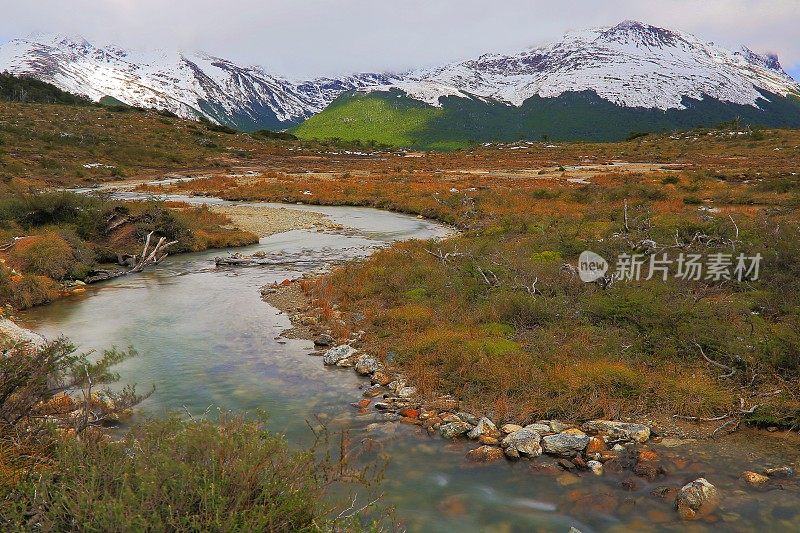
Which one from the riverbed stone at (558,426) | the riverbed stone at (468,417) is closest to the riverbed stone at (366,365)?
the riverbed stone at (468,417)

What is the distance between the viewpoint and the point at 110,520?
364cm

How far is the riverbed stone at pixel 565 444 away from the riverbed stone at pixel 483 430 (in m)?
0.77

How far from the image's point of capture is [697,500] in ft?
20.5

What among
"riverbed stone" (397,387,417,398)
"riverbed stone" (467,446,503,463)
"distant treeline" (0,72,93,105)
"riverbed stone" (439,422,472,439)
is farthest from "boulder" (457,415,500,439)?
"distant treeline" (0,72,93,105)

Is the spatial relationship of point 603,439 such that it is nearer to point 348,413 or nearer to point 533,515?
point 533,515

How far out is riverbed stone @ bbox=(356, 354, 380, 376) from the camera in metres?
10.5

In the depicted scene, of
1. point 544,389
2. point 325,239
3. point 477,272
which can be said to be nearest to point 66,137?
point 325,239

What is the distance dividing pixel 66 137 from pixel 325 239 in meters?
58.3

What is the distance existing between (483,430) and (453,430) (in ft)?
1.55

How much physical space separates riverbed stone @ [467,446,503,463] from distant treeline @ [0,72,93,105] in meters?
118

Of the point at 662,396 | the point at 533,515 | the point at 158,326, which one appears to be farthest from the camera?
the point at 158,326

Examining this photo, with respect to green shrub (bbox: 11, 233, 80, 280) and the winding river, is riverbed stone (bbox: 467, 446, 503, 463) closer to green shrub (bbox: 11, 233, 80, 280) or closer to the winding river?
the winding river

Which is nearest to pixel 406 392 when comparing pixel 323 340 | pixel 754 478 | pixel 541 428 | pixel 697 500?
pixel 541 428

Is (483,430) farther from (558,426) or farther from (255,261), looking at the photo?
(255,261)
